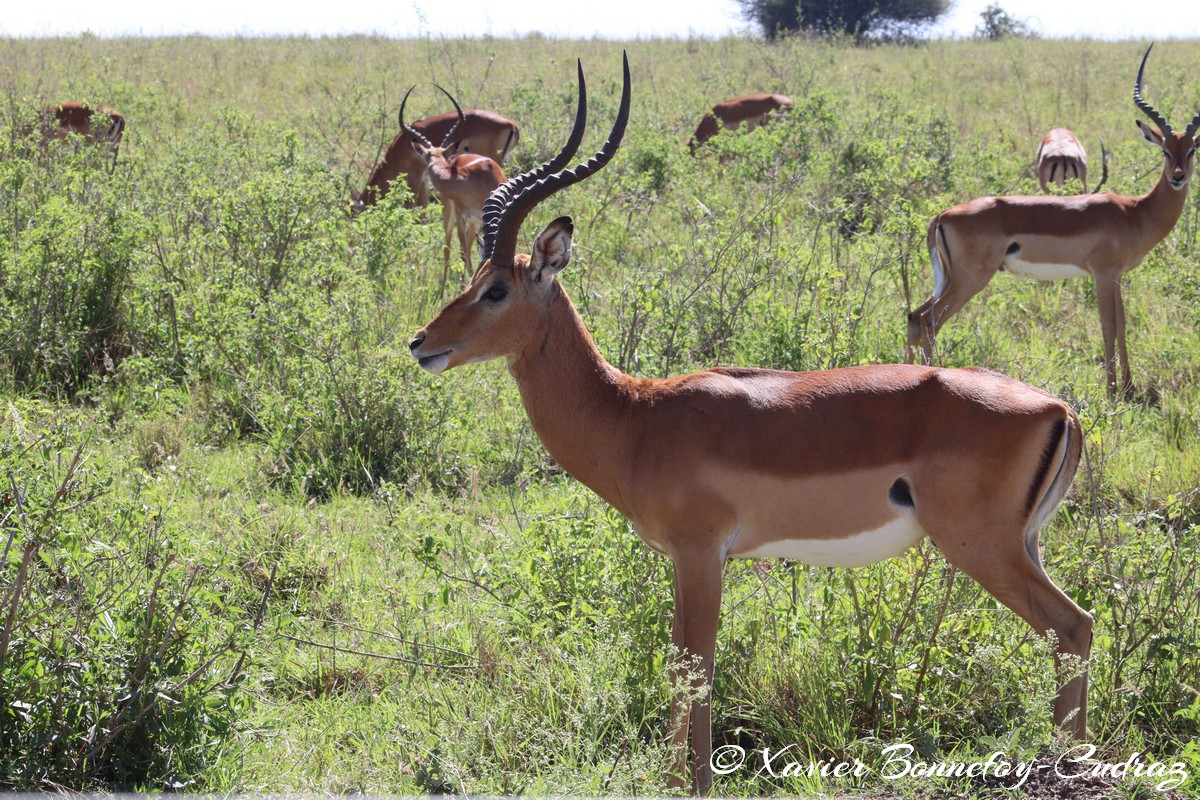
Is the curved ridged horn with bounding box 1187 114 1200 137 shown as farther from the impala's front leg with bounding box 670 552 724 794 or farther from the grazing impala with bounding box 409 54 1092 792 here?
the impala's front leg with bounding box 670 552 724 794

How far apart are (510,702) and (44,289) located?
467cm

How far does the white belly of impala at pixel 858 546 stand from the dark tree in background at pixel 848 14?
1271 inches

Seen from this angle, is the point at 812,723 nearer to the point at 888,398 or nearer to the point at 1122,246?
the point at 888,398

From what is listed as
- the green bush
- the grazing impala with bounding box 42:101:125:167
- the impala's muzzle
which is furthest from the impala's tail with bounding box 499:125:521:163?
the green bush

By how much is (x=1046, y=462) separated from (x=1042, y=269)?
17.0 ft

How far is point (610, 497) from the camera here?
150 inches

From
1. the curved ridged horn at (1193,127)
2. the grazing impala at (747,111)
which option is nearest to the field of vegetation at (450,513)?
the curved ridged horn at (1193,127)

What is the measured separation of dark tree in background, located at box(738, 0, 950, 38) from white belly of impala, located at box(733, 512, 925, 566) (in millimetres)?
32284

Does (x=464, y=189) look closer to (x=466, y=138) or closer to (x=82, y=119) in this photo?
(x=466, y=138)

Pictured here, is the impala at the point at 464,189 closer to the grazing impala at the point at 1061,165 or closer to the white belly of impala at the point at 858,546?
the grazing impala at the point at 1061,165

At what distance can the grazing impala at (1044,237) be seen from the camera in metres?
8.00

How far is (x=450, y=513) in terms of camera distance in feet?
16.8

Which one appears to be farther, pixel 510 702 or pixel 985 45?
pixel 985 45

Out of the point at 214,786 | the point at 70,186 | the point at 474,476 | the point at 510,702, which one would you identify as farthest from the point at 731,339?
the point at 70,186
